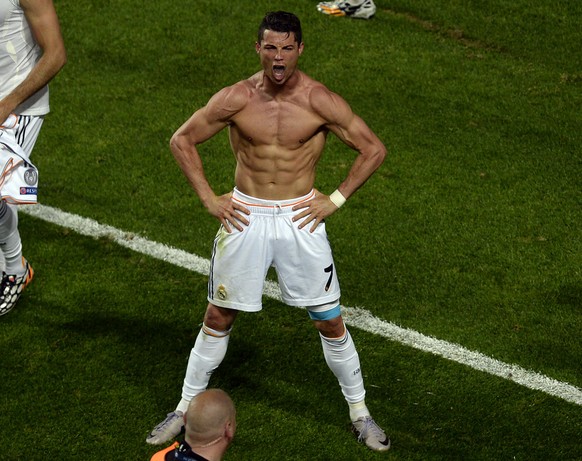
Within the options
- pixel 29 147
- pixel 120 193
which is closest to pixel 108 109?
pixel 120 193

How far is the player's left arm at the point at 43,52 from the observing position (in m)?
7.54

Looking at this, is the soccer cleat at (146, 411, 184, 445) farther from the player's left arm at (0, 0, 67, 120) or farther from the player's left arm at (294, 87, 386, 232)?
the player's left arm at (0, 0, 67, 120)

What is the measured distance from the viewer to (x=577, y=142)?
10727 millimetres

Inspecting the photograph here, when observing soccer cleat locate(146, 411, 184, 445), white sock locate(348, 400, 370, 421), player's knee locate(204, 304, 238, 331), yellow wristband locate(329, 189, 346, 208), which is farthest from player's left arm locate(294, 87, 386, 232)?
soccer cleat locate(146, 411, 184, 445)

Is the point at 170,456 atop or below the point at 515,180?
atop

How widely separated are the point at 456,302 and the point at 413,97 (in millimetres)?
3647

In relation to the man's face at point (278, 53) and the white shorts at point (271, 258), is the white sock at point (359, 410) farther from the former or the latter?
the man's face at point (278, 53)

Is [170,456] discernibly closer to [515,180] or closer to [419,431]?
[419,431]

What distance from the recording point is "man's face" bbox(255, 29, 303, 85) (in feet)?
20.2

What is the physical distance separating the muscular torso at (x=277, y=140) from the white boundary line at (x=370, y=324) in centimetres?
194

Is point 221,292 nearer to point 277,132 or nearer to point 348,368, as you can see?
point 348,368

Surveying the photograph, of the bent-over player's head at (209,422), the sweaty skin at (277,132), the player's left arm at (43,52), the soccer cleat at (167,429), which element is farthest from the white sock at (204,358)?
the player's left arm at (43,52)

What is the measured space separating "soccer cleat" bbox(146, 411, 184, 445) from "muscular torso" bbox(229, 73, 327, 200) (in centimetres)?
160

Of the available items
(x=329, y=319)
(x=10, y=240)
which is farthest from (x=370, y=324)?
(x=10, y=240)
